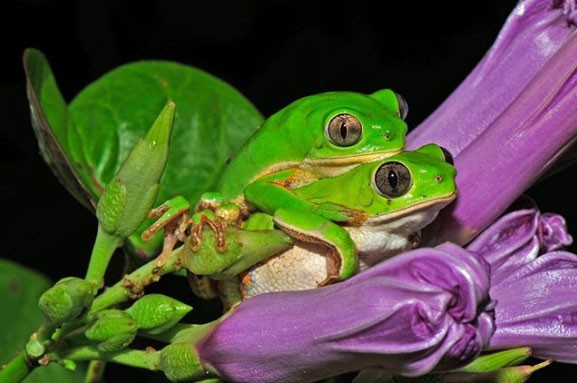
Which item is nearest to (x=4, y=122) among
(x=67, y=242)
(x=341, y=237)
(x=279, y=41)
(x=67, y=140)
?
(x=67, y=242)

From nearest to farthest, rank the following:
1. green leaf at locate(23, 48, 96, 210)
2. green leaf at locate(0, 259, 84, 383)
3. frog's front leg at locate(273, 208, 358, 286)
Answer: frog's front leg at locate(273, 208, 358, 286)
green leaf at locate(23, 48, 96, 210)
green leaf at locate(0, 259, 84, 383)

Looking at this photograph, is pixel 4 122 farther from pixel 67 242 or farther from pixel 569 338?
pixel 569 338

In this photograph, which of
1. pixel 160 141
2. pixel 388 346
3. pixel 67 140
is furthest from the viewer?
pixel 67 140

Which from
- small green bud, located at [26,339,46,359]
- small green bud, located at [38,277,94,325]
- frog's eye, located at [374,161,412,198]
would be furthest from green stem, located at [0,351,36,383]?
frog's eye, located at [374,161,412,198]

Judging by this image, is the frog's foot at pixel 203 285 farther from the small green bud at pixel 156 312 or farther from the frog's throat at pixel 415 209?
the frog's throat at pixel 415 209

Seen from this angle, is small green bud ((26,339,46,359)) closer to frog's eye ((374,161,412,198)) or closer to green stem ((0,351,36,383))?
green stem ((0,351,36,383))

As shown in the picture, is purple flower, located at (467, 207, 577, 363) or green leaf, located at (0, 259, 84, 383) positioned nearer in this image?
purple flower, located at (467, 207, 577, 363)

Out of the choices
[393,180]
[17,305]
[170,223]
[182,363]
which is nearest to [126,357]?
[182,363]
